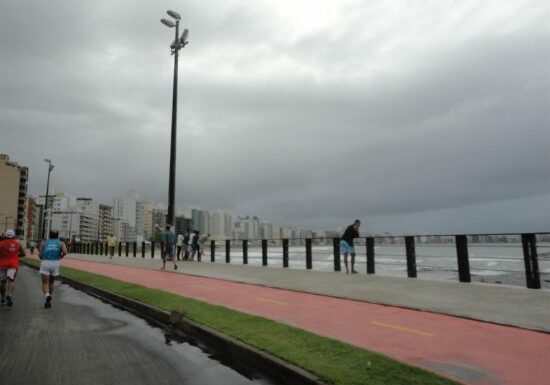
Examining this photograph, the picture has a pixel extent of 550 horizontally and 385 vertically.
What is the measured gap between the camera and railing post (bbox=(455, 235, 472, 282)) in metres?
11.0

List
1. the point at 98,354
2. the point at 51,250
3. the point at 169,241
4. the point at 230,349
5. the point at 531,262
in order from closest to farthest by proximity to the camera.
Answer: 1. the point at 98,354
2. the point at 230,349
3. the point at 531,262
4. the point at 51,250
5. the point at 169,241

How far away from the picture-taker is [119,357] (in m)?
5.45

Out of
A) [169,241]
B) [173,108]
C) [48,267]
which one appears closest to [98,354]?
[48,267]

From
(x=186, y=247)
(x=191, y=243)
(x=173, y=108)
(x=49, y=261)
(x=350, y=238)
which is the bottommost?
(x=49, y=261)

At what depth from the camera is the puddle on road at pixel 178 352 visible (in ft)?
15.4

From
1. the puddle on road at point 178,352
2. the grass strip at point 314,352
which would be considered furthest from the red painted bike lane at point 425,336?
the puddle on road at point 178,352

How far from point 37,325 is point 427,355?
6371 millimetres

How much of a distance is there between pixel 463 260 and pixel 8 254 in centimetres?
1092

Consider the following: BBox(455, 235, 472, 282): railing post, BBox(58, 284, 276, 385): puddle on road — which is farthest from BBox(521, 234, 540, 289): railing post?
BBox(58, 284, 276, 385): puddle on road

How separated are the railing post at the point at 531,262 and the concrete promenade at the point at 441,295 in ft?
1.27

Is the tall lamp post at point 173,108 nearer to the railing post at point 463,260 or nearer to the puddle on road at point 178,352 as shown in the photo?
the puddle on road at point 178,352

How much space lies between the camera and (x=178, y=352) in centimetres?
577

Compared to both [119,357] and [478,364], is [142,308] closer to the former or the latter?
[119,357]

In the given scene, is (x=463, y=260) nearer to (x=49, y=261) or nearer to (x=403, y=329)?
(x=403, y=329)
